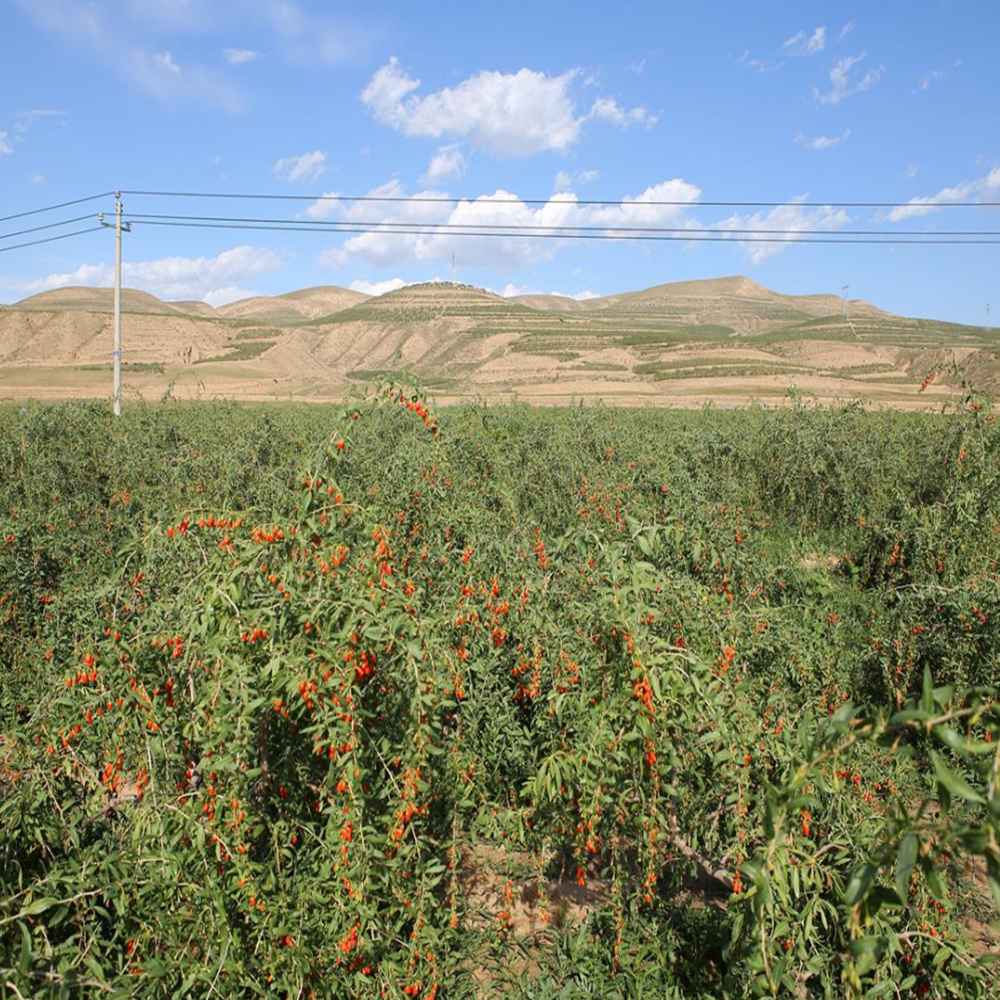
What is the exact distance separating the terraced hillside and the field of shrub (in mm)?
21089

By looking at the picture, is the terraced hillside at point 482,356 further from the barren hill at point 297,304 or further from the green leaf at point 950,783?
the barren hill at point 297,304

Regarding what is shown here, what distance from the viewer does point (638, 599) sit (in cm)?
290

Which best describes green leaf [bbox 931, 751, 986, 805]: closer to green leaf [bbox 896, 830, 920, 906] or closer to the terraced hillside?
green leaf [bbox 896, 830, 920, 906]

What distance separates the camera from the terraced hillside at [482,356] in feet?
148

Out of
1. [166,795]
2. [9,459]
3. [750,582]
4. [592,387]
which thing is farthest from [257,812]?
[592,387]

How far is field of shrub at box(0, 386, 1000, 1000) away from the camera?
2410 millimetres

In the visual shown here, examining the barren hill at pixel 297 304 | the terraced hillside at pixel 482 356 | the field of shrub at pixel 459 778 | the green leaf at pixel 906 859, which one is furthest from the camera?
the barren hill at pixel 297 304

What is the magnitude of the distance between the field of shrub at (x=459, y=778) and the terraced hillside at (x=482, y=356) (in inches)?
830

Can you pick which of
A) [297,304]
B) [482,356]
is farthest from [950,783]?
[297,304]

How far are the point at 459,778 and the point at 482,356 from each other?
73788 millimetres

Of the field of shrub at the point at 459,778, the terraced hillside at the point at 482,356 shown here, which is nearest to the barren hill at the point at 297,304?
the terraced hillside at the point at 482,356

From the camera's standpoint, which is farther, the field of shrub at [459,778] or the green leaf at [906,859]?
the field of shrub at [459,778]

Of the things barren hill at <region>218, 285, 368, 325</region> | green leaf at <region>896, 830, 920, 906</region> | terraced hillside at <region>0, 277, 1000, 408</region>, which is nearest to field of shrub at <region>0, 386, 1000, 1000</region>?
green leaf at <region>896, 830, 920, 906</region>

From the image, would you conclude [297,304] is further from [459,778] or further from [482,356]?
[459,778]
